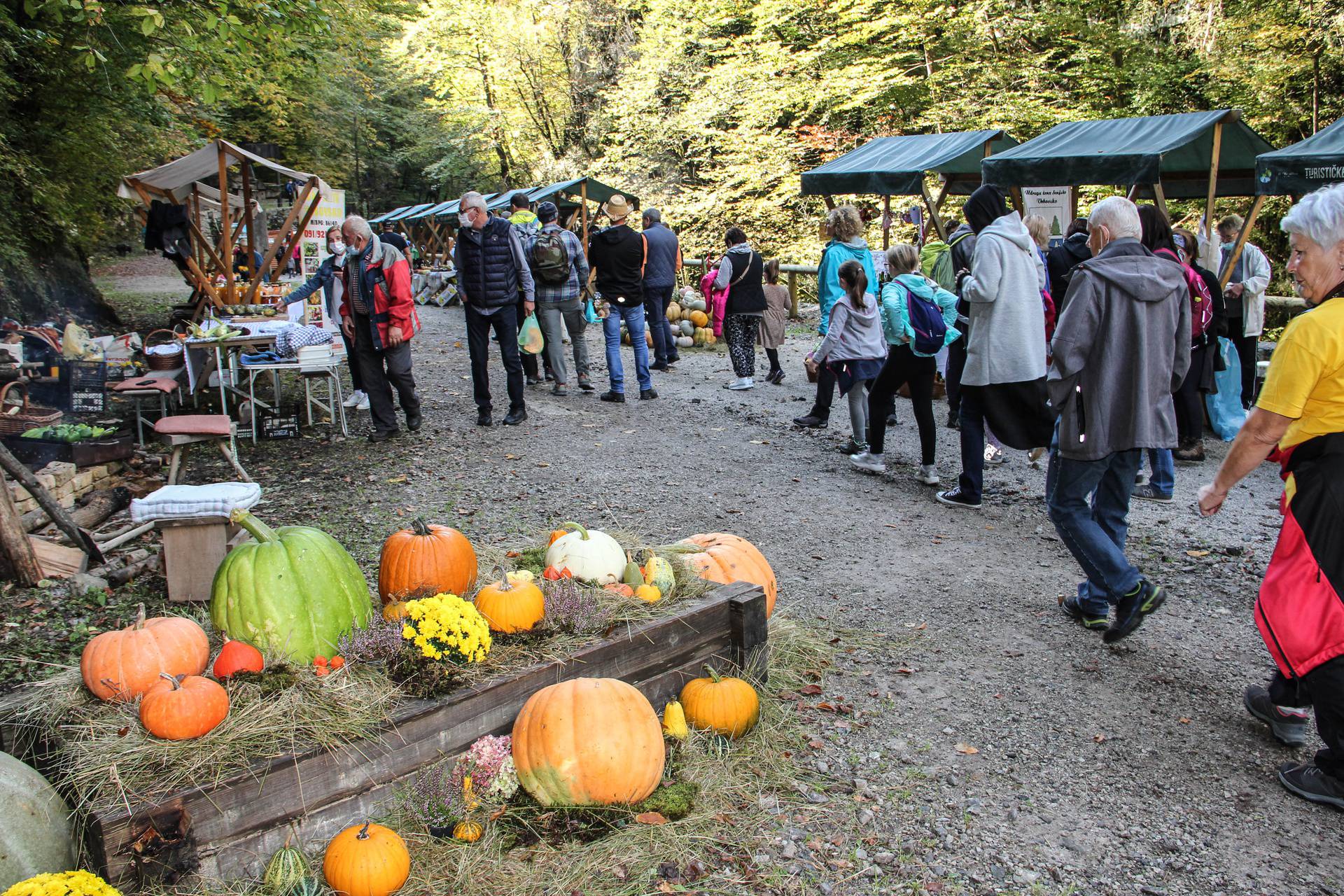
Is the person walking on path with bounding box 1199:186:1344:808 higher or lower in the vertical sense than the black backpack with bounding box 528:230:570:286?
lower

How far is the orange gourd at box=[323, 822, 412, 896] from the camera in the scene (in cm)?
250

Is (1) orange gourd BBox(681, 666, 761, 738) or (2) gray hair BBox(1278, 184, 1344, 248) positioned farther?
(1) orange gourd BBox(681, 666, 761, 738)

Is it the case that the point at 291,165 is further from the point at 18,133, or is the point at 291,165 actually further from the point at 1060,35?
the point at 1060,35

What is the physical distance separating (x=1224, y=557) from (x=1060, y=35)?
19.3 metres

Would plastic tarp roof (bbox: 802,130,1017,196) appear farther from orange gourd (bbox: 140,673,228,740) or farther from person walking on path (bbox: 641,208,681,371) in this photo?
orange gourd (bbox: 140,673,228,740)

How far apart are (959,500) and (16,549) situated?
615 centimetres

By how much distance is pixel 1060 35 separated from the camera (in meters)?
21.2

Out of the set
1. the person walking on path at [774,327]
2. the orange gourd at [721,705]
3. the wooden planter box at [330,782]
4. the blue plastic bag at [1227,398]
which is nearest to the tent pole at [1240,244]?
the blue plastic bag at [1227,398]

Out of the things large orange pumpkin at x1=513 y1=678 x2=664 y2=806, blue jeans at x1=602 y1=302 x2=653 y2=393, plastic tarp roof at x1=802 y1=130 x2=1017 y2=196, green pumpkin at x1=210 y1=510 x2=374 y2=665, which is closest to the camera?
large orange pumpkin at x1=513 y1=678 x2=664 y2=806

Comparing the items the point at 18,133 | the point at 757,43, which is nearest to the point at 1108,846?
the point at 18,133

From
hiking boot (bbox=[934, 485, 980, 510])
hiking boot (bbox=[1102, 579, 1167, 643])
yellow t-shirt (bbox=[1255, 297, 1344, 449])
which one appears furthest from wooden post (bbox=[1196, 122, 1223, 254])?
yellow t-shirt (bbox=[1255, 297, 1344, 449])

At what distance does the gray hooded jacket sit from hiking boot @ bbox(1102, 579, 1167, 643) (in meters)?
0.66

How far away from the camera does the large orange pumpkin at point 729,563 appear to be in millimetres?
4129

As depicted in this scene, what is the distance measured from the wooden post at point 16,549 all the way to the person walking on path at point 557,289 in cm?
612
